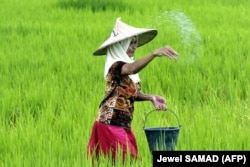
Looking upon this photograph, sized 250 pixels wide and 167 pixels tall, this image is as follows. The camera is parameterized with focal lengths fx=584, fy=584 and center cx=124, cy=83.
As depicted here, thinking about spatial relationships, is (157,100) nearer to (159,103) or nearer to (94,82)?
(159,103)

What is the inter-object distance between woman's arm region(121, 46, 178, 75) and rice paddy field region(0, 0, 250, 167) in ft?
1.18

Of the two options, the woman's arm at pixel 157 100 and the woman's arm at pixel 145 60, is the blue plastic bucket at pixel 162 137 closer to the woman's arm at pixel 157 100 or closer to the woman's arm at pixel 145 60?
the woman's arm at pixel 157 100

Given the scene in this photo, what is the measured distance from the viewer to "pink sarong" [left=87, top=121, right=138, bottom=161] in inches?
91.1

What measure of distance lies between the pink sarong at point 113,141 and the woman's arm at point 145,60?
0.24 meters

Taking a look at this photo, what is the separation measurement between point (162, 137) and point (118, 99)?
9.3 inches

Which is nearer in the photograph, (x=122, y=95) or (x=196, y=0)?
(x=122, y=95)

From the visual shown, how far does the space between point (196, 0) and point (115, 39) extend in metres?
6.31

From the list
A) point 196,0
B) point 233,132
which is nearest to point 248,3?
point 196,0

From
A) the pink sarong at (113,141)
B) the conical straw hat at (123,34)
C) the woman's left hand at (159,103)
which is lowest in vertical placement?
the pink sarong at (113,141)

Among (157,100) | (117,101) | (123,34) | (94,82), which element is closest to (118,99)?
(117,101)

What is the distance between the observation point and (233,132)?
270 cm

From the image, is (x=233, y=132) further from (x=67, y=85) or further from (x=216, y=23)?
(x=216, y=23)

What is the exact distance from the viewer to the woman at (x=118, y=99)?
2.32 meters

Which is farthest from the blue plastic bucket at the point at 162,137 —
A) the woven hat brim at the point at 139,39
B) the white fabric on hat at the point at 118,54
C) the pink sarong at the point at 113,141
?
the woven hat brim at the point at 139,39
